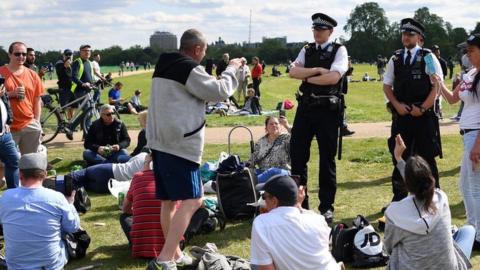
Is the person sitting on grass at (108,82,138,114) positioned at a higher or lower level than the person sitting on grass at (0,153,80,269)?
lower

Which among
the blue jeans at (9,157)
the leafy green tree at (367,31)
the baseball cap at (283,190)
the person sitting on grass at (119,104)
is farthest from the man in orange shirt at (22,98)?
the leafy green tree at (367,31)

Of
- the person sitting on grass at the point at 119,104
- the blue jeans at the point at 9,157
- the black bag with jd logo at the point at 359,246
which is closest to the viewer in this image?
the black bag with jd logo at the point at 359,246

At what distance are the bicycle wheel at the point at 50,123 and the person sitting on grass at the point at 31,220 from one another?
8079 millimetres

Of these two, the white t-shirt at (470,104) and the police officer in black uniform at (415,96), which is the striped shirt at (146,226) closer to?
the police officer in black uniform at (415,96)

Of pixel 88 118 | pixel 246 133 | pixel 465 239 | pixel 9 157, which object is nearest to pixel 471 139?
pixel 465 239

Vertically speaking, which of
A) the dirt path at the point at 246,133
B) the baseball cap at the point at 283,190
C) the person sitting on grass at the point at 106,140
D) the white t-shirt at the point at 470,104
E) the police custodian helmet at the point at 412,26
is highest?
the police custodian helmet at the point at 412,26

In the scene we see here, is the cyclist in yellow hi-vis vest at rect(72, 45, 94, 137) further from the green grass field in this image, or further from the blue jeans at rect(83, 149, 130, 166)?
the blue jeans at rect(83, 149, 130, 166)

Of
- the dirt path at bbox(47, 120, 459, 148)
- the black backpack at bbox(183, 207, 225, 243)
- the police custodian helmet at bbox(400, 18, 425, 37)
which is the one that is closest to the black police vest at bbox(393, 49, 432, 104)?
the police custodian helmet at bbox(400, 18, 425, 37)

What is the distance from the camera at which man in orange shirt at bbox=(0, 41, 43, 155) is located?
23.4ft

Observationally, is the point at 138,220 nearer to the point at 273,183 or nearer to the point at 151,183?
the point at 151,183

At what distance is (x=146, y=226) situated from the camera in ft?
17.3

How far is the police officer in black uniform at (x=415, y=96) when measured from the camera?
6.25 meters

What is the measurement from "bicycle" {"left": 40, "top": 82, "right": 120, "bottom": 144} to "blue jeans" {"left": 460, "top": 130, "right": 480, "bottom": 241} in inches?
327

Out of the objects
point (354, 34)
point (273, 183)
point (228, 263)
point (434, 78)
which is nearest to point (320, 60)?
point (434, 78)
